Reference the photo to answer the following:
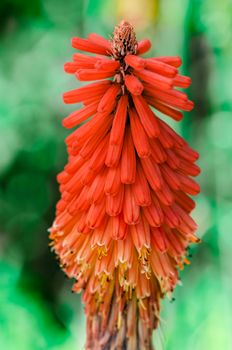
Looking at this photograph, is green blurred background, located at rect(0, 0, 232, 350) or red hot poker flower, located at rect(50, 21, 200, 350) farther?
green blurred background, located at rect(0, 0, 232, 350)

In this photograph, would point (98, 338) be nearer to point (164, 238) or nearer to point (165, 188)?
point (164, 238)

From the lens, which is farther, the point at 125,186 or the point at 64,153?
the point at 64,153

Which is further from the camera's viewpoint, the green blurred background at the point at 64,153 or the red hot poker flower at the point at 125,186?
the green blurred background at the point at 64,153

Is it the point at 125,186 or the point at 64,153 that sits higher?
the point at 64,153
